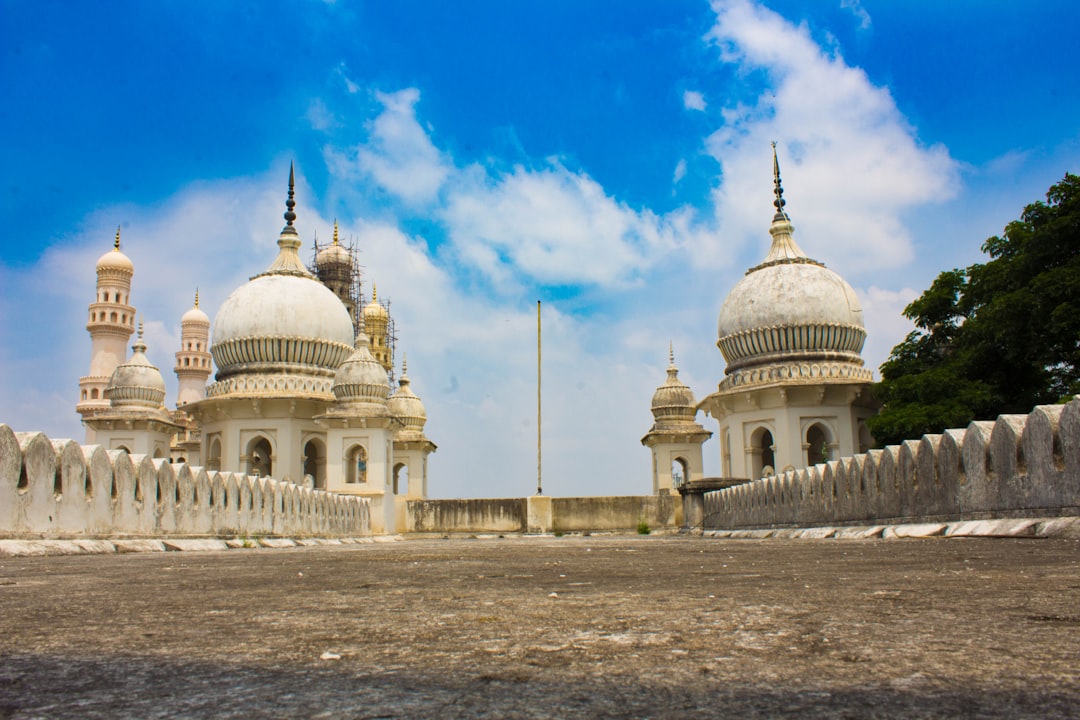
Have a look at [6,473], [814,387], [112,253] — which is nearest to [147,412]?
[112,253]

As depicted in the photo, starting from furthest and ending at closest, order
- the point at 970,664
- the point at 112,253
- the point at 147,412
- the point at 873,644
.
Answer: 1. the point at 112,253
2. the point at 147,412
3. the point at 873,644
4. the point at 970,664

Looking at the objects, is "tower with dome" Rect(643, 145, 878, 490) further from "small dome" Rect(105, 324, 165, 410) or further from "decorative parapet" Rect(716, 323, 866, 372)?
"small dome" Rect(105, 324, 165, 410)

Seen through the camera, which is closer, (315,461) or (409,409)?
(315,461)

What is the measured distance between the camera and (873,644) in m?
1.82

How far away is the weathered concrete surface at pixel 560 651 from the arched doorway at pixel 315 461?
92.8 ft

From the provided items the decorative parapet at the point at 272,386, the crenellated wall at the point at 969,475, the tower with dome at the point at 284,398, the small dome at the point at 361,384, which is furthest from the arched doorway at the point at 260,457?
the crenellated wall at the point at 969,475

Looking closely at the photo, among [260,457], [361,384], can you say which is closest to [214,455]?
[260,457]

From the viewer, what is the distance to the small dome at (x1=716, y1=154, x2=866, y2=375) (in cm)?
2922

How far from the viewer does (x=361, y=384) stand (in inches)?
1077

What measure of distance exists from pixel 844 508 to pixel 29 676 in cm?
1206

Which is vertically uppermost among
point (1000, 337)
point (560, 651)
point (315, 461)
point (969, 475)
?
point (1000, 337)

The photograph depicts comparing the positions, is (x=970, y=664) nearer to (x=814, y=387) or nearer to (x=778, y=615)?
(x=778, y=615)

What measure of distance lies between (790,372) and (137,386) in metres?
23.2

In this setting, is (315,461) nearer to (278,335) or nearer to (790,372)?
(278,335)
